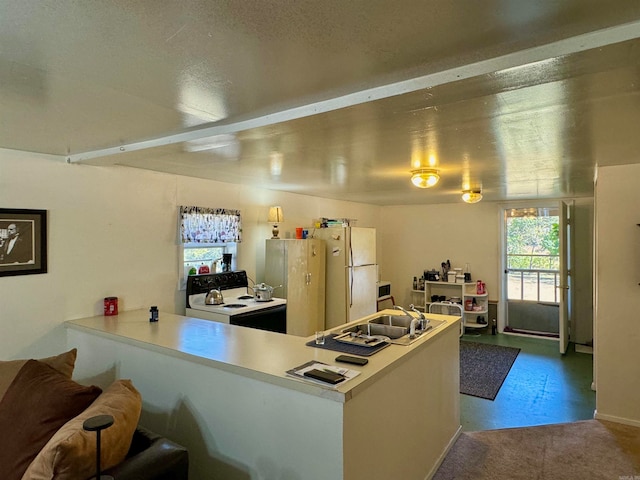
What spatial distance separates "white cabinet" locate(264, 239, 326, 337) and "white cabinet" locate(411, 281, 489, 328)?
114 inches

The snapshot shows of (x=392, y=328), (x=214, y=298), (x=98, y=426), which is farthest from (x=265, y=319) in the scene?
(x=98, y=426)

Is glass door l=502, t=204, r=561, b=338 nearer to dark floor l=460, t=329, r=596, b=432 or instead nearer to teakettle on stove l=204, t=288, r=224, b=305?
dark floor l=460, t=329, r=596, b=432

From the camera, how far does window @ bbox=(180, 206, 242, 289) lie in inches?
147

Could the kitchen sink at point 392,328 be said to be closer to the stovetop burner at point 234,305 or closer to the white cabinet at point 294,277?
the stovetop burner at point 234,305

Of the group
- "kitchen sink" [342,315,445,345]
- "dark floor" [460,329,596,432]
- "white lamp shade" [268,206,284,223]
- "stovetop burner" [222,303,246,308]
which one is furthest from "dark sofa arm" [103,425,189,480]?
"white lamp shade" [268,206,284,223]

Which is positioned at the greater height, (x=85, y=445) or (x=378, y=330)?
(x=378, y=330)

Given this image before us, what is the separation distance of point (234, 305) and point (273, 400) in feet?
6.71

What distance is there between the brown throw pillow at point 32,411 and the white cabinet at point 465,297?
18.7 ft

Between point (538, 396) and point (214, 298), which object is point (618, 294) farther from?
point (214, 298)

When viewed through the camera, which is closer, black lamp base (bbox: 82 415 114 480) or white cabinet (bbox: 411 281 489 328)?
black lamp base (bbox: 82 415 114 480)

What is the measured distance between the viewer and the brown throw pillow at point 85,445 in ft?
4.59

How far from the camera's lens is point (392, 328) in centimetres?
269

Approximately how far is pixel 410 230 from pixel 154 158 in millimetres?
5296

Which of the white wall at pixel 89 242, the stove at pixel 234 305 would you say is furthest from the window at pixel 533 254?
the white wall at pixel 89 242
